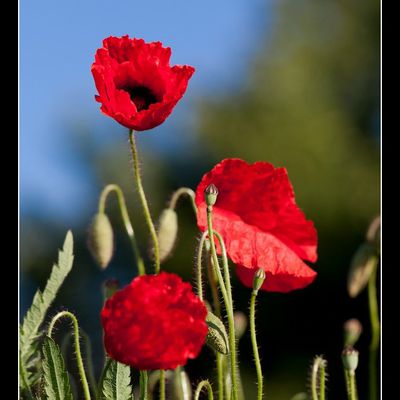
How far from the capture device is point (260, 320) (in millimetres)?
4840

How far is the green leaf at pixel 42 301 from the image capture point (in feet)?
2.37

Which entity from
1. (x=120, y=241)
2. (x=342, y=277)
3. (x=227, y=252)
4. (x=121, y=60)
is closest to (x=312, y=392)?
(x=227, y=252)

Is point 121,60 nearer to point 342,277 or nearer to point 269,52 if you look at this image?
point 342,277

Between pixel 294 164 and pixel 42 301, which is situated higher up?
pixel 42 301

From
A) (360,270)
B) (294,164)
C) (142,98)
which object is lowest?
(294,164)

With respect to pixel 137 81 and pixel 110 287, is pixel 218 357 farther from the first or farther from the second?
pixel 137 81

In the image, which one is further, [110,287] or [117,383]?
[110,287]

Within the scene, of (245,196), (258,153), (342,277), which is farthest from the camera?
(258,153)

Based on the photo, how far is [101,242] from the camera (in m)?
0.87

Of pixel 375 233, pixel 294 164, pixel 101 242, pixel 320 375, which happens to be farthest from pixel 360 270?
pixel 294 164

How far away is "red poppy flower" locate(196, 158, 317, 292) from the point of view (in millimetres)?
742

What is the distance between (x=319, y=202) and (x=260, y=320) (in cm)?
93

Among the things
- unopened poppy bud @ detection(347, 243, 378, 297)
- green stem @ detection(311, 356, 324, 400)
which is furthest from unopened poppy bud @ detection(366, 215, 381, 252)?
green stem @ detection(311, 356, 324, 400)

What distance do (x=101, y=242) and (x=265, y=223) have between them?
17 cm
